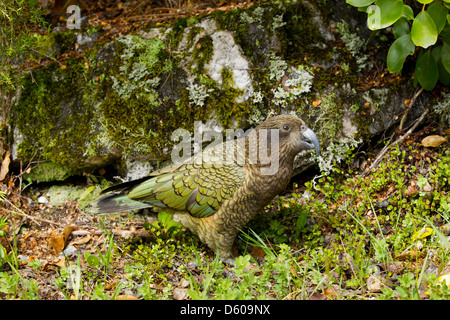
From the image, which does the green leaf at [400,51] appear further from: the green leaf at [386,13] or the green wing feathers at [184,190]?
the green wing feathers at [184,190]

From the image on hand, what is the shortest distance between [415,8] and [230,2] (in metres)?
2.30

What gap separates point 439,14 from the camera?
3.88 m

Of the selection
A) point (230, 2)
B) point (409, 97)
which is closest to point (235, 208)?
point (409, 97)

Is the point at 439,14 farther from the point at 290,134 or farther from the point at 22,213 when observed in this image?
the point at 22,213

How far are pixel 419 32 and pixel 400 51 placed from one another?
0.37 meters

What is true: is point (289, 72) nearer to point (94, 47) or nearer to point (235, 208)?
point (235, 208)

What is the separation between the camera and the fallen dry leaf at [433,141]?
4.57 m

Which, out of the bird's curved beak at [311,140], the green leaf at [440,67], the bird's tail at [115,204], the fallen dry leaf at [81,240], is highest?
the green leaf at [440,67]

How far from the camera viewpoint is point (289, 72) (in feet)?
15.8

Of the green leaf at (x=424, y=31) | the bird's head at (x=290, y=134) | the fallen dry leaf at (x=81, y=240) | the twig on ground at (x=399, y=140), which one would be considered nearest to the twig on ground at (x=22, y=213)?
the fallen dry leaf at (x=81, y=240)

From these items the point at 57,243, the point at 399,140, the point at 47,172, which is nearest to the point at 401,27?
the point at 399,140

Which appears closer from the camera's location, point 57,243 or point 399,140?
point 57,243

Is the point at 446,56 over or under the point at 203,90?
over

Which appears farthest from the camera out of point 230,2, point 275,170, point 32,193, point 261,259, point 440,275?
point 230,2
